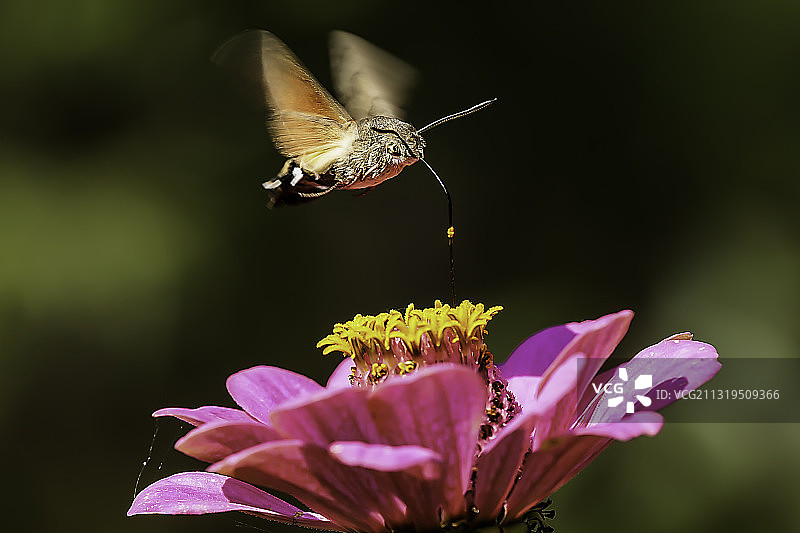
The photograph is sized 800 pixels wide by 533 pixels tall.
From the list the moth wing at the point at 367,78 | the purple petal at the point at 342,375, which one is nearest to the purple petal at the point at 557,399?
the purple petal at the point at 342,375

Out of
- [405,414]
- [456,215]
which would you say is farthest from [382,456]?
[456,215]

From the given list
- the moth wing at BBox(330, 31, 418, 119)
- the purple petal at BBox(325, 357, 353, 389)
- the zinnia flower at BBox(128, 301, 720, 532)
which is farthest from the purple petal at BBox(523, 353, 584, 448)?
the moth wing at BBox(330, 31, 418, 119)

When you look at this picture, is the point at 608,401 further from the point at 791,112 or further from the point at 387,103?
the point at 791,112

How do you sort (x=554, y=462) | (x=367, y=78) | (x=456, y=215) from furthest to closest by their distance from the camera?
(x=456, y=215) → (x=367, y=78) → (x=554, y=462)

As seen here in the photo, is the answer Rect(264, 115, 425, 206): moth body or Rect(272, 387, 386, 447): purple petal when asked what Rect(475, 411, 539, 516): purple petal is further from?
Rect(264, 115, 425, 206): moth body

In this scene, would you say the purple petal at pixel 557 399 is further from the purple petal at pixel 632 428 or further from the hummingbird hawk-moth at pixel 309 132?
the hummingbird hawk-moth at pixel 309 132

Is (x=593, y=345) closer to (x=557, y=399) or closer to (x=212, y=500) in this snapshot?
(x=557, y=399)

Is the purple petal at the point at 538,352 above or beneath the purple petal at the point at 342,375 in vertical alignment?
above
